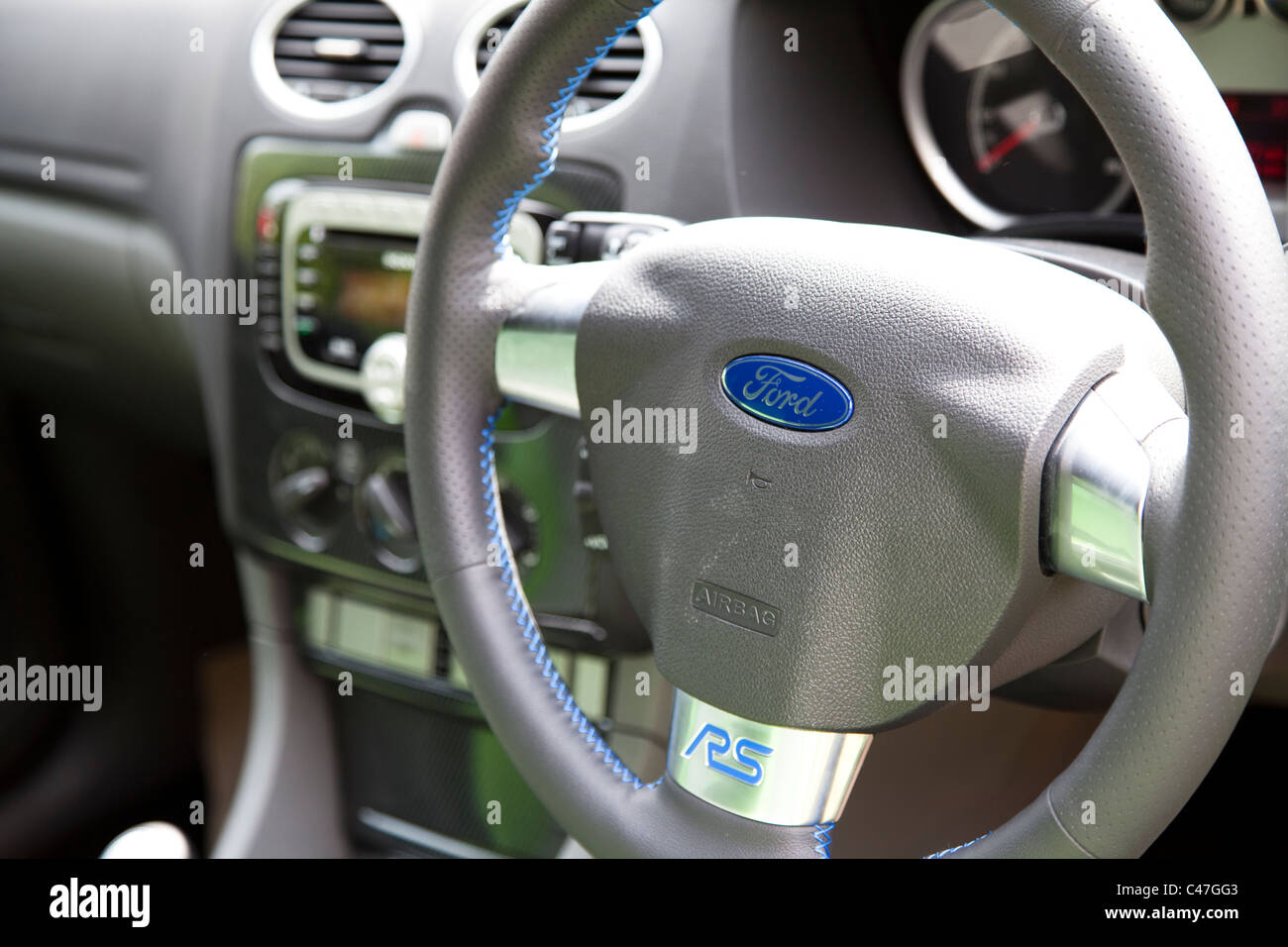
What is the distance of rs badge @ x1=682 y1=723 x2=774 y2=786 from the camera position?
0.72m

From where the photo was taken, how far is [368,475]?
4.25 ft

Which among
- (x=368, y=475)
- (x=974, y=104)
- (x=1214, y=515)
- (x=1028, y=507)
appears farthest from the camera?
(x=368, y=475)

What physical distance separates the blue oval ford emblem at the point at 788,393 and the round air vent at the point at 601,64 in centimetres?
46

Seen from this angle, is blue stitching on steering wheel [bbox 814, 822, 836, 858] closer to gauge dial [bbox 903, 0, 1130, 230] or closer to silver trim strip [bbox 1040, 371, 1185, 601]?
silver trim strip [bbox 1040, 371, 1185, 601]

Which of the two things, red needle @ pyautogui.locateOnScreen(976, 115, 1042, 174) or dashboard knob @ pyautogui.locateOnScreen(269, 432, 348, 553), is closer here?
red needle @ pyautogui.locateOnScreen(976, 115, 1042, 174)

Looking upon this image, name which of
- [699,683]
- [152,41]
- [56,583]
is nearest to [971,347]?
[699,683]

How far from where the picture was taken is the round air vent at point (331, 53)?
1.25m

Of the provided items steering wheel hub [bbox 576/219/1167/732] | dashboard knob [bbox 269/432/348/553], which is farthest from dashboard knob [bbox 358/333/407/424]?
steering wheel hub [bbox 576/219/1167/732]

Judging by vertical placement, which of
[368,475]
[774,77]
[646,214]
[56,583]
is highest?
[774,77]

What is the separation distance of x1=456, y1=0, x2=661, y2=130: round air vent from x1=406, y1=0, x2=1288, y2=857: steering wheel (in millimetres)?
299

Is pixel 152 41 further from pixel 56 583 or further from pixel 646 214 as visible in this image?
pixel 56 583

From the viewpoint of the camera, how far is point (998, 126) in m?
1.18

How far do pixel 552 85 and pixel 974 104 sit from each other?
536mm

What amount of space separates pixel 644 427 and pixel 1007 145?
0.56 metres
